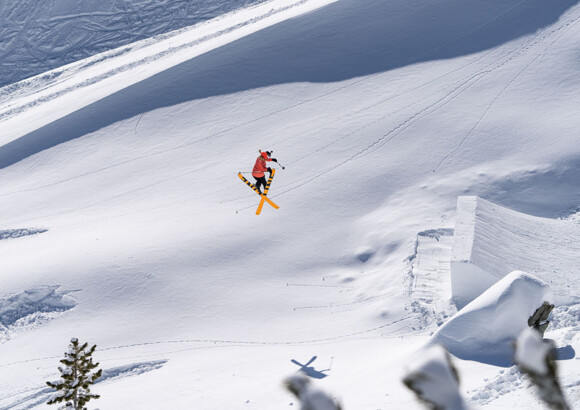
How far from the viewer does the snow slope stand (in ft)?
61.8

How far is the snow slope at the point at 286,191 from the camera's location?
1883 cm

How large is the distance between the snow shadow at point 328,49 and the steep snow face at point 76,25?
82.0 ft

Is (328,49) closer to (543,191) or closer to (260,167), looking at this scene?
(543,191)

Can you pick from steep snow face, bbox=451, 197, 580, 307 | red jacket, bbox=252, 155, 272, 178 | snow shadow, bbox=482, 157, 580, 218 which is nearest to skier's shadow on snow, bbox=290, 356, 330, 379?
steep snow face, bbox=451, 197, 580, 307

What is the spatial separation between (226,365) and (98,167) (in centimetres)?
1783

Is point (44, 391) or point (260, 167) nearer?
point (44, 391)

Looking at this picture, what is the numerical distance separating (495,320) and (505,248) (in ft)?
20.9

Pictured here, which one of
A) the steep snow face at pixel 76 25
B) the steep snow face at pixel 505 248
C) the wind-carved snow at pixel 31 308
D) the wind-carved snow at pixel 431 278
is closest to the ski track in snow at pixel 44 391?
the wind-carved snow at pixel 31 308

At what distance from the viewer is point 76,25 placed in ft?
221

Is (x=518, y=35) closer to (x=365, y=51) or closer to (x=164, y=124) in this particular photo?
(x=365, y=51)

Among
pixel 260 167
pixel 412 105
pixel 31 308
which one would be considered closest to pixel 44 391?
pixel 31 308

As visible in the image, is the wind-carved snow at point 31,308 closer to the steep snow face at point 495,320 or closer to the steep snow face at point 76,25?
the steep snow face at point 495,320

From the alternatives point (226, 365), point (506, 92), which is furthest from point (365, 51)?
point (226, 365)

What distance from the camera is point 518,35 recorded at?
122ft
